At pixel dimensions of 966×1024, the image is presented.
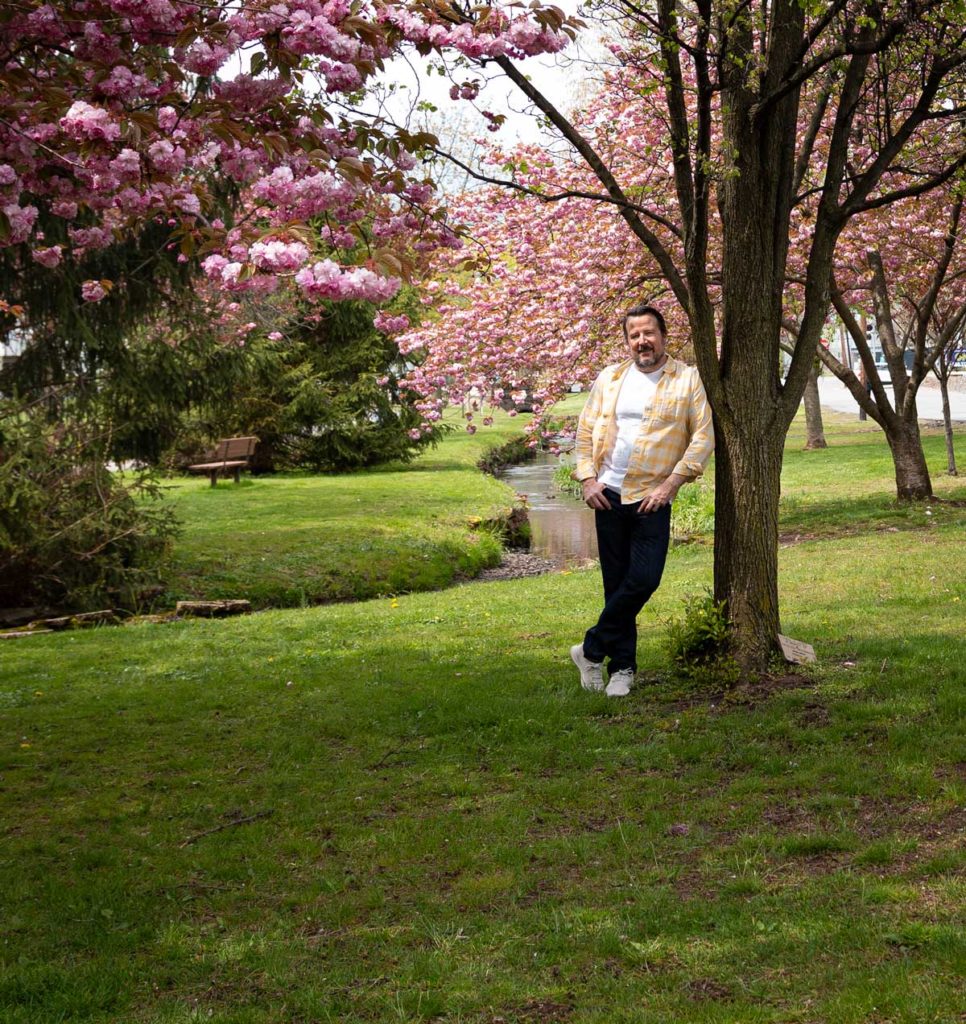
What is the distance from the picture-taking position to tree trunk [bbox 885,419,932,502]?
1645 cm

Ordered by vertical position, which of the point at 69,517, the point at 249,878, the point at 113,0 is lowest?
the point at 249,878

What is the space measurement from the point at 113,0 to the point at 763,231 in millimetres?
3688

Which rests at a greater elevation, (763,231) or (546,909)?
(763,231)

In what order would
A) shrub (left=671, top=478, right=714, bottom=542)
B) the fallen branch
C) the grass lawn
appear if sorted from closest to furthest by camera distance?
the grass lawn → the fallen branch → shrub (left=671, top=478, right=714, bottom=542)

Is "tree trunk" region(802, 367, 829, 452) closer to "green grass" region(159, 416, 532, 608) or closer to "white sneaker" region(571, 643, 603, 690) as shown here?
"green grass" region(159, 416, 532, 608)

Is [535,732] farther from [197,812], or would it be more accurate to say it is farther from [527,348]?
[527,348]

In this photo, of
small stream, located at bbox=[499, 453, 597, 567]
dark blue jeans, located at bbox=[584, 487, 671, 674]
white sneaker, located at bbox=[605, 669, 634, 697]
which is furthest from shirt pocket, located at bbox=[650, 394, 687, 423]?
small stream, located at bbox=[499, 453, 597, 567]

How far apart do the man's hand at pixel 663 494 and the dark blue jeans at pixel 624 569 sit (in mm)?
63

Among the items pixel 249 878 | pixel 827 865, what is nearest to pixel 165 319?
pixel 249 878

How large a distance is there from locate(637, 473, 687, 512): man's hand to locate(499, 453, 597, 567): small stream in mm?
10801

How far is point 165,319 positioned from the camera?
14914 millimetres

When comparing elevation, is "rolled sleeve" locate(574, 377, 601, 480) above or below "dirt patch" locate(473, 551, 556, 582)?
above

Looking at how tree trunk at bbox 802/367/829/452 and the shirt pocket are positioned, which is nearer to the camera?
the shirt pocket

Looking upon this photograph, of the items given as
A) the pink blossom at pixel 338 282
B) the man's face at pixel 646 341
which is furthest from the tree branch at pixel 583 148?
the pink blossom at pixel 338 282
